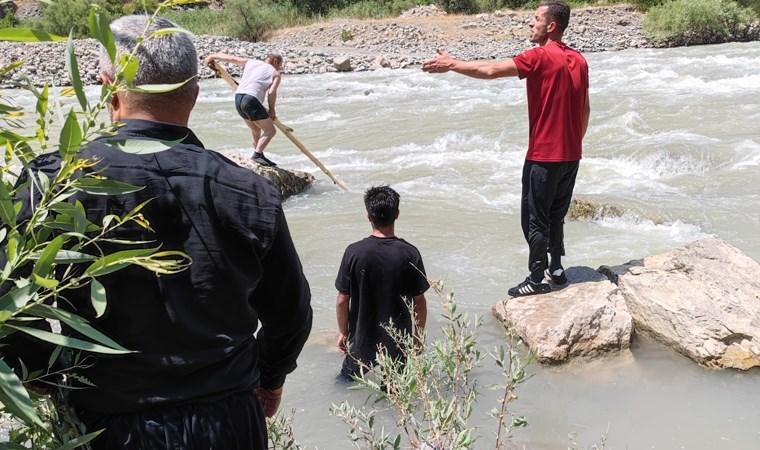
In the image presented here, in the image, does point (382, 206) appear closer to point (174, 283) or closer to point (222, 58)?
point (174, 283)

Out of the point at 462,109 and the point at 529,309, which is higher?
the point at 529,309

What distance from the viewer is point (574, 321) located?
16.1 feet

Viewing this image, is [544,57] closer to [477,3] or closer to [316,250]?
[316,250]

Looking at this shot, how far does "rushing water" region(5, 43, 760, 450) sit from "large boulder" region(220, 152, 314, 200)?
0.59 ft

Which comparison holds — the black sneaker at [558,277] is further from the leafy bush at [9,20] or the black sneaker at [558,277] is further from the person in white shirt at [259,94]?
the leafy bush at [9,20]

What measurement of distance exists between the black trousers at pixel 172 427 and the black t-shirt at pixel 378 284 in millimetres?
2292

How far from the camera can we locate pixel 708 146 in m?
11.3

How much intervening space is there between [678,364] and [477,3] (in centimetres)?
4035

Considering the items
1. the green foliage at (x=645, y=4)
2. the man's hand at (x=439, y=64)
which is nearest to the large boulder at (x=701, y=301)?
the man's hand at (x=439, y=64)

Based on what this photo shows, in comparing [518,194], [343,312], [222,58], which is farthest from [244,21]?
[343,312]

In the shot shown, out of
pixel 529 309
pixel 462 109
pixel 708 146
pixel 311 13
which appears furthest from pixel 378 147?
pixel 311 13

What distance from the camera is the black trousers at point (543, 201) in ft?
16.5

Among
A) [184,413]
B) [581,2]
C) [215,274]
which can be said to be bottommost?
[581,2]

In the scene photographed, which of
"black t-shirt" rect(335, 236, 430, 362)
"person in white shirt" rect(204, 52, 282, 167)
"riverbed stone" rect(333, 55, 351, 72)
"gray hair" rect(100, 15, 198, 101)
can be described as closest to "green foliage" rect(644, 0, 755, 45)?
"riverbed stone" rect(333, 55, 351, 72)
